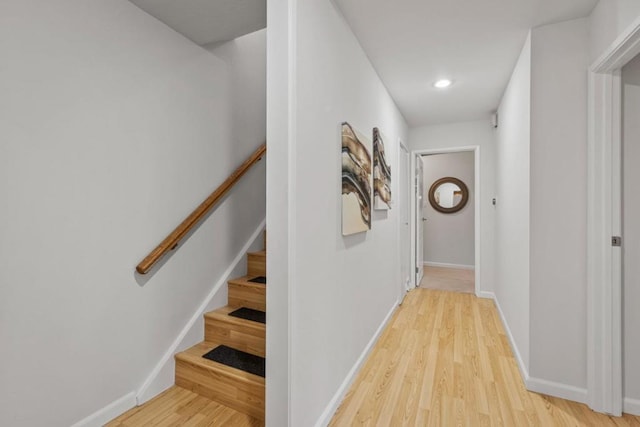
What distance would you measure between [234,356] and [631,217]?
2480mm

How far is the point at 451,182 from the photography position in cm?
606

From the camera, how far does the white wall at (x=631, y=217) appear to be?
5.68 feet

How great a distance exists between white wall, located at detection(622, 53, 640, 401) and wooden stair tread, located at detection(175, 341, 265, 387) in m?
2.09

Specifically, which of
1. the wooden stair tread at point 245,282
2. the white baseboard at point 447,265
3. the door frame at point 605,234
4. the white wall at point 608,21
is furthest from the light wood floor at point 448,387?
the white baseboard at point 447,265

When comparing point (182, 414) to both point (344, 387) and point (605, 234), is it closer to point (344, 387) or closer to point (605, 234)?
point (344, 387)

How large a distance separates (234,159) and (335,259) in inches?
51.3

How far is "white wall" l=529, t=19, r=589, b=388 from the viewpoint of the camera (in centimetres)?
186

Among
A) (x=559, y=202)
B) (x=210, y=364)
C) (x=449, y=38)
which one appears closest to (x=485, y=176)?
Answer: (x=559, y=202)

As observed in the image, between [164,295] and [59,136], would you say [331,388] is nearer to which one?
[164,295]

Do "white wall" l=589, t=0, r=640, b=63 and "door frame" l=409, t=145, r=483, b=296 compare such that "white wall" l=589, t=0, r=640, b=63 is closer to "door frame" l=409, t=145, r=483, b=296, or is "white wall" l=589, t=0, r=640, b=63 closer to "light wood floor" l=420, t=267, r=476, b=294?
"door frame" l=409, t=145, r=483, b=296

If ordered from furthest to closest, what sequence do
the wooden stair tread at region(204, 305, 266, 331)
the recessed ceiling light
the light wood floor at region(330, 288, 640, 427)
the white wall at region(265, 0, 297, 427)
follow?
the recessed ceiling light < the wooden stair tread at region(204, 305, 266, 331) < the light wood floor at region(330, 288, 640, 427) < the white wall at region(265, 0, 297, 427)

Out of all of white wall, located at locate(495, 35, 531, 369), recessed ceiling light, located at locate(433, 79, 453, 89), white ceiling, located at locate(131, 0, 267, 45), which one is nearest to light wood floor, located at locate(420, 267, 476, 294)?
white wall, located at locate(495, 35, 531, 369)

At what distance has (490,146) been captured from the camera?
13.1ft

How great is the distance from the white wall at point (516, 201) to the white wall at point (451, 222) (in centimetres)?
290
